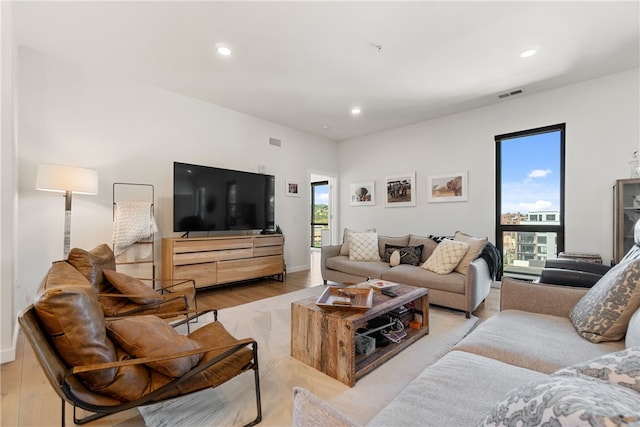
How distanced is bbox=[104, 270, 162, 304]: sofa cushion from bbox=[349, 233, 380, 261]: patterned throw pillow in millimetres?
2645

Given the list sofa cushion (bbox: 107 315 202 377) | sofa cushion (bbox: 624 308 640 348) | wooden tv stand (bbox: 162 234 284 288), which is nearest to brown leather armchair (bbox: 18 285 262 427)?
sofa cushion (bbox: 107 315 202 377)

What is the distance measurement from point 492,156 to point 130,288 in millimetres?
4910

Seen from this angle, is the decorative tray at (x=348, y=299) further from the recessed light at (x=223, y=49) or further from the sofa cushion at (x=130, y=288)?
the recessed light at (x=223, y=49)

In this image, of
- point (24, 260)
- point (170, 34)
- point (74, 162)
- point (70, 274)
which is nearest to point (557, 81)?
point (170, 34)

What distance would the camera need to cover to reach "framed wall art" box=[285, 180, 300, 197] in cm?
535

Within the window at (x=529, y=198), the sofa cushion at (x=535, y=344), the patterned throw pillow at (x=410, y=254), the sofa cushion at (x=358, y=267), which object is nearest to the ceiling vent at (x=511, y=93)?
the window at (x=529, y=198)

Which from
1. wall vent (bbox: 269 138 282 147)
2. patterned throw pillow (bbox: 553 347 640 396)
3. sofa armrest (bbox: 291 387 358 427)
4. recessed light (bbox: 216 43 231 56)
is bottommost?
sofa armrest (bbox: 291 387 358 427)

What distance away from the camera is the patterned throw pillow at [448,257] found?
3.16 m

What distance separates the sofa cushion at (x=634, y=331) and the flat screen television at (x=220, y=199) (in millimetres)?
4055

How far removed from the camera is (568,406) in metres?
0.41

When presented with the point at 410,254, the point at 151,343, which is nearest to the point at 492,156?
the point at 410,254

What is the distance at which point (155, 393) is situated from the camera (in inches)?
46.9

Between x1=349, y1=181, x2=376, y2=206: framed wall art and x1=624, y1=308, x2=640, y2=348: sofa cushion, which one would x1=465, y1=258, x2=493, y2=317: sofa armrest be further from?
x1=349, y1=181, x2=376, y2=206: framed wall art

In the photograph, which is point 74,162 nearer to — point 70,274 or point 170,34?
point 170,34
